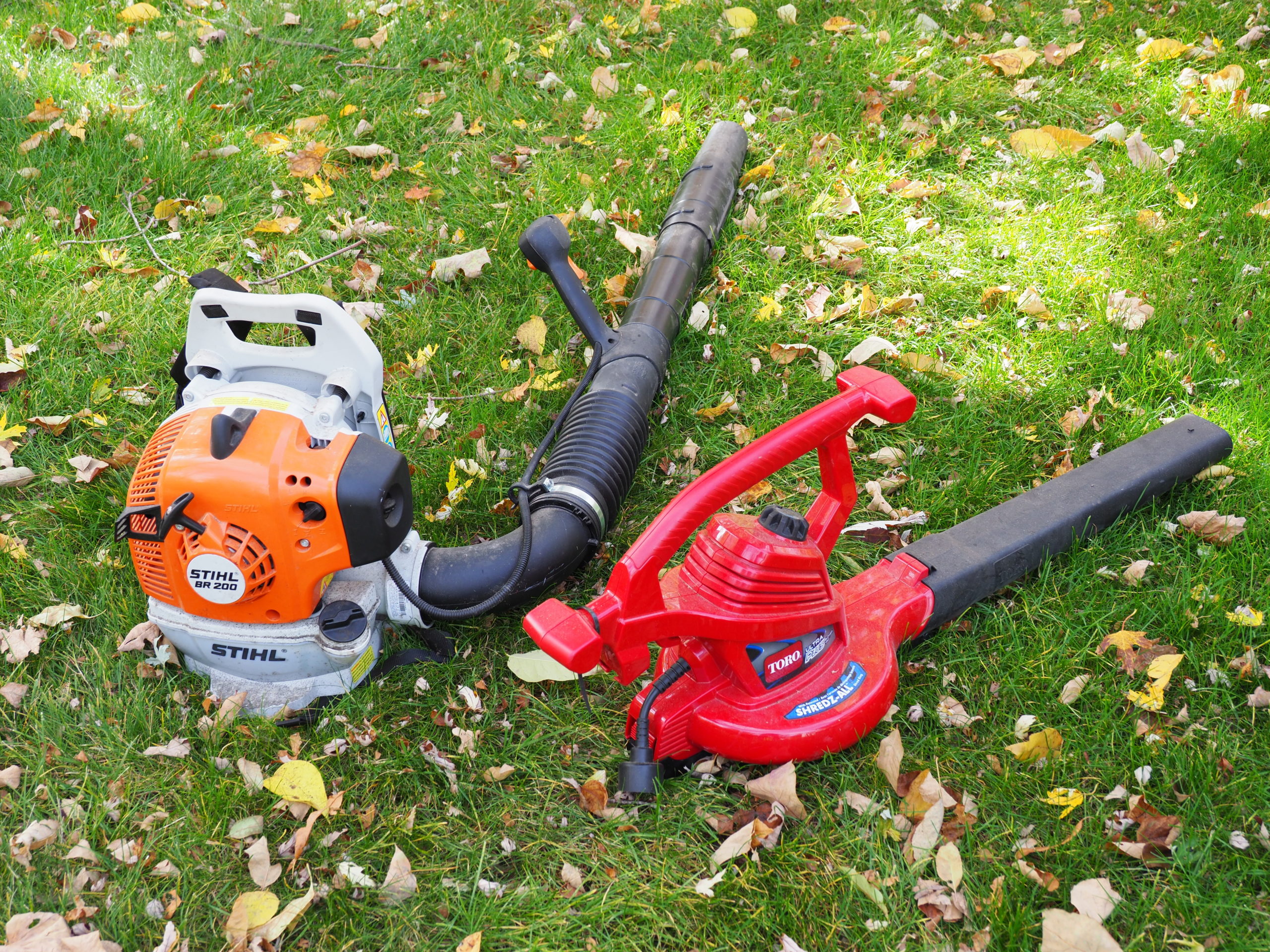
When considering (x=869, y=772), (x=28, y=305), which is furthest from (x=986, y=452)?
(x=28, y=305)

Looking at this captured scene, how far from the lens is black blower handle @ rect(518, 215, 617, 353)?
10.7ft

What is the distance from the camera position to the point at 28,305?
3.89m

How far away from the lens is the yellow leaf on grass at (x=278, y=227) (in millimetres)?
Result: 4336

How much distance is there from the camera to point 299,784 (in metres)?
2.39

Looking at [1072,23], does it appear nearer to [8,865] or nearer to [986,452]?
[986,452]

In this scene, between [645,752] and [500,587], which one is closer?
Answer: [645,752]

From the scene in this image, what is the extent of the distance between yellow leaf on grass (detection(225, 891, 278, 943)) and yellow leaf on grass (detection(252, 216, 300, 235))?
3.09 meters

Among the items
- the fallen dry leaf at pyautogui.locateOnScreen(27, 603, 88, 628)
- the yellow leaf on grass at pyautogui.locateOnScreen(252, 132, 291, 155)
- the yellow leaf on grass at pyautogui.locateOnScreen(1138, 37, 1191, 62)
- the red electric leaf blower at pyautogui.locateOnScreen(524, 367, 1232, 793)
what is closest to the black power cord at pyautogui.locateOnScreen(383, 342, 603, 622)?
the red electric leaf blower at pyautogui.locateOnScreen(524, 367, 1232, 793)

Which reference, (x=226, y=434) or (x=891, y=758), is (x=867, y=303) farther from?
(x=226, y=434)

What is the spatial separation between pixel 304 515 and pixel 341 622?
1.09 feet

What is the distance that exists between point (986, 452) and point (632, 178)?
218 centimetres

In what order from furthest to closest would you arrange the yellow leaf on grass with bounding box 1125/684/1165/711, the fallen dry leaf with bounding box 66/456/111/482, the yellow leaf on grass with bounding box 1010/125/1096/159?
the yellow leaf on grass with bounding box 1010/125/1096/159 → the fallen dry leaf with bounding box 66/456/111/482 → the yellow leaf on grass with bounding box 1125/684/1165/711

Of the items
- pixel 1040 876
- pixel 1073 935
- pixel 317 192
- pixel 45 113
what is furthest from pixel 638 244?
pixel 45 113

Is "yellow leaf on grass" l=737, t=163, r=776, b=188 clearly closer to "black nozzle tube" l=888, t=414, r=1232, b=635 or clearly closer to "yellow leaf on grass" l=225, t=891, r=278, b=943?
"black nozzle tube" l=888, t=414, r=1232, b=635
